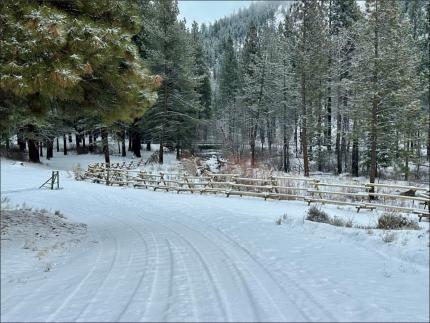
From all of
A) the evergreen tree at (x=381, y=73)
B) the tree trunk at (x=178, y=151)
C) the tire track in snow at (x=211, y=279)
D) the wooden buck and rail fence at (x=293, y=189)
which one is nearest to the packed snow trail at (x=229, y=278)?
the tire track in snow at (x=211, y=279)

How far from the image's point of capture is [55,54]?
7.55 meters

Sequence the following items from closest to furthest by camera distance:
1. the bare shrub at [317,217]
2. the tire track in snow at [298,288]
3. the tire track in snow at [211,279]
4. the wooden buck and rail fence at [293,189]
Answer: the tire track in snow at [298,288], the tire track in snow at [211,279], the bare shrub at [317,217], the wooden buck and rail fence at [293,189]

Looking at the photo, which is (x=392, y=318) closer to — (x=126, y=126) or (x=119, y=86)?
(x=119, y=86)

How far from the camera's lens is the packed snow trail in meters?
5.03

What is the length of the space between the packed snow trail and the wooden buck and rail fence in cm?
473

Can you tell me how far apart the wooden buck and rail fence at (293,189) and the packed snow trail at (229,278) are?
15.5 ft

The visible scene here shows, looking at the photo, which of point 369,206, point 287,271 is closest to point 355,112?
point 369,206

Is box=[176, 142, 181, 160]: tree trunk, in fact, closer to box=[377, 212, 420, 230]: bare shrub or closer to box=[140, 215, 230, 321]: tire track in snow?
box=[377, 212, 420, 230]: bare shrub

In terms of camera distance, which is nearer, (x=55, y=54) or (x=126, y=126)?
Result: (x=55, y=54)

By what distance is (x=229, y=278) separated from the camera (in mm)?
6301

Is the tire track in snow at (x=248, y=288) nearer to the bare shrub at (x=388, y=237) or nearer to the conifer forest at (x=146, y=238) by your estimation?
the conifer forest at (x=146, y=238)

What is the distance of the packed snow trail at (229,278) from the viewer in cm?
503

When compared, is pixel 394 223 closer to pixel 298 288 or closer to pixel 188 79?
pixel 298 288

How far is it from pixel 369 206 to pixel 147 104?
826 centimetres
